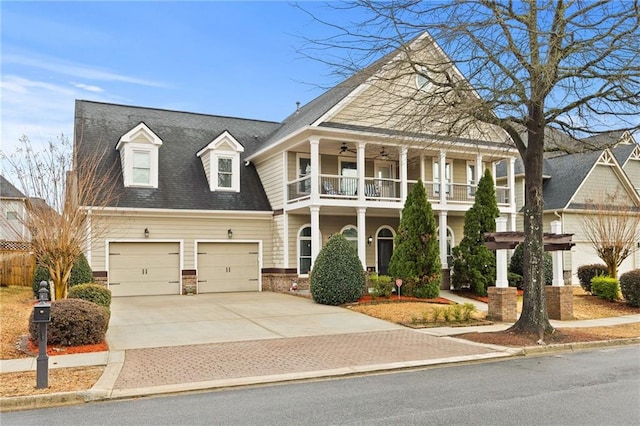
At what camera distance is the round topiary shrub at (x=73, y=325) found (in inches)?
398

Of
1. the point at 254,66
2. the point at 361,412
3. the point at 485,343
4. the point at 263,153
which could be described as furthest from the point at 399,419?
the point at 263,153

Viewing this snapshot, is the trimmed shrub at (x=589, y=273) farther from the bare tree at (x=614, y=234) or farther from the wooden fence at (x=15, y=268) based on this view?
the wooden fence at (x=15, y=268)

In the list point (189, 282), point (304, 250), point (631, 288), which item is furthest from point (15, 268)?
point (631, 288)

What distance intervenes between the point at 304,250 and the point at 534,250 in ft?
38.2

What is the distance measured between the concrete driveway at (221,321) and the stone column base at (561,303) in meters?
5.42

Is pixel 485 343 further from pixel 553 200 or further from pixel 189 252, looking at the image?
pixel 553 200

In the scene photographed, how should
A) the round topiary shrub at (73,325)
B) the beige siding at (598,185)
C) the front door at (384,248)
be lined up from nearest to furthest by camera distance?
the round topiary shrub at (73,325), the front door at (384,248), the beige siding at (598,185)

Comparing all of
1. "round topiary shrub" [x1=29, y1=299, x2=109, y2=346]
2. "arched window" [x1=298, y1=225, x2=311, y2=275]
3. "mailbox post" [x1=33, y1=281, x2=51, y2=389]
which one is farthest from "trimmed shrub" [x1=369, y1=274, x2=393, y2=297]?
"mailbox post" [x1=33, y1=281, x2=51, y2=389]

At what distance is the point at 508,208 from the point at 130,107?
18306 mm

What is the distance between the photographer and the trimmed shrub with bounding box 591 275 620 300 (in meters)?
19.1

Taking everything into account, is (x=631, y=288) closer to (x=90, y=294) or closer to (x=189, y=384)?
(x=189, y=384)

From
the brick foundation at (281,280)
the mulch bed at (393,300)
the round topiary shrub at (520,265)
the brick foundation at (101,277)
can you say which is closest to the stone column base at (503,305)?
the mulch bed at (393,300)

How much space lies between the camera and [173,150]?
23.5 m

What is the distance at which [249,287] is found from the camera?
22.5 metres
